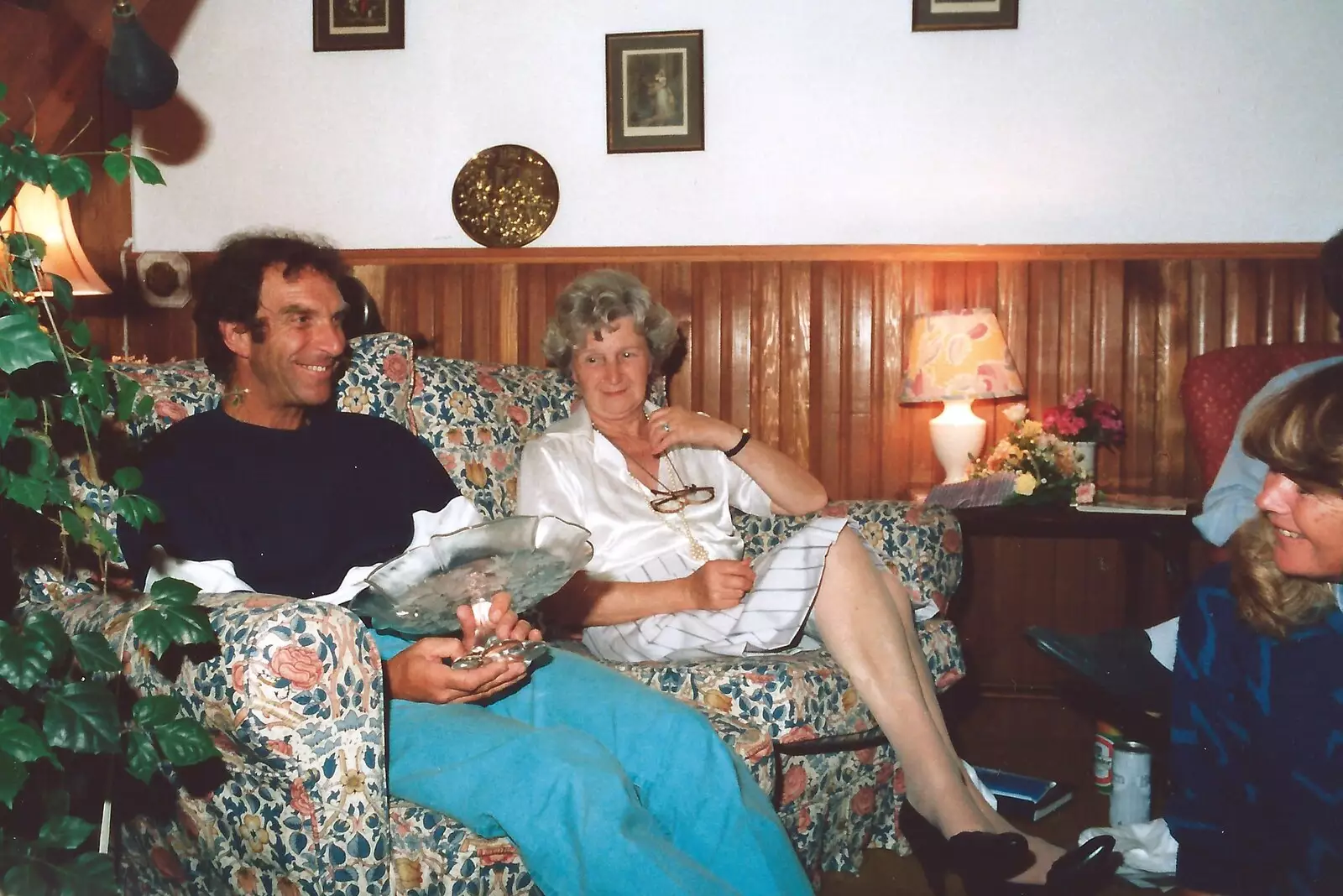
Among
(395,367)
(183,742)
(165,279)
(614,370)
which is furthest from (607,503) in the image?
(165,279)

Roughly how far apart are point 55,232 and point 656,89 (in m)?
1.50

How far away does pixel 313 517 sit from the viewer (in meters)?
1.74

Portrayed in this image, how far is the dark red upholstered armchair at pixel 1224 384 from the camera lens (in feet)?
8.09

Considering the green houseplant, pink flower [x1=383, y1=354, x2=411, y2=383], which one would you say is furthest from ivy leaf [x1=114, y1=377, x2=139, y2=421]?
pink flower [x1=383, y1=354, x2=411, y2=383]

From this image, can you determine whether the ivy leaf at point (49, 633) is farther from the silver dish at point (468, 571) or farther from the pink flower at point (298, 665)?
the silver dish at point (468, 571)

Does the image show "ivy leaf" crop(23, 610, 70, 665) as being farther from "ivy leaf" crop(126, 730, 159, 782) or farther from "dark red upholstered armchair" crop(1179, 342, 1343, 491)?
"dark red upholstered armchair" crop(1179, 342, 1343, 491)

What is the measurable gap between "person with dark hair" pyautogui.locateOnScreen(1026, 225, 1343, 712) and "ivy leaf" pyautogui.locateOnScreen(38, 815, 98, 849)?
61.3 inches

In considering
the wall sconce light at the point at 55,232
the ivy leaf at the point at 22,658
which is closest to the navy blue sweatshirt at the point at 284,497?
the ivy leaf at the point at 22,658

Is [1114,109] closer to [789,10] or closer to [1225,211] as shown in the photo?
[1225,211]

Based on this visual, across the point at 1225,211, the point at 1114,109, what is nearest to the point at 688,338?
the point at 1114,109

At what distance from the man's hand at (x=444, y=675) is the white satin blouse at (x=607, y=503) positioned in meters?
0.59

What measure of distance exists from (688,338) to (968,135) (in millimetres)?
918

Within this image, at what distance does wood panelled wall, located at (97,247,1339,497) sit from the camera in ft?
9.64

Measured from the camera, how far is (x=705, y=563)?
206 cm
